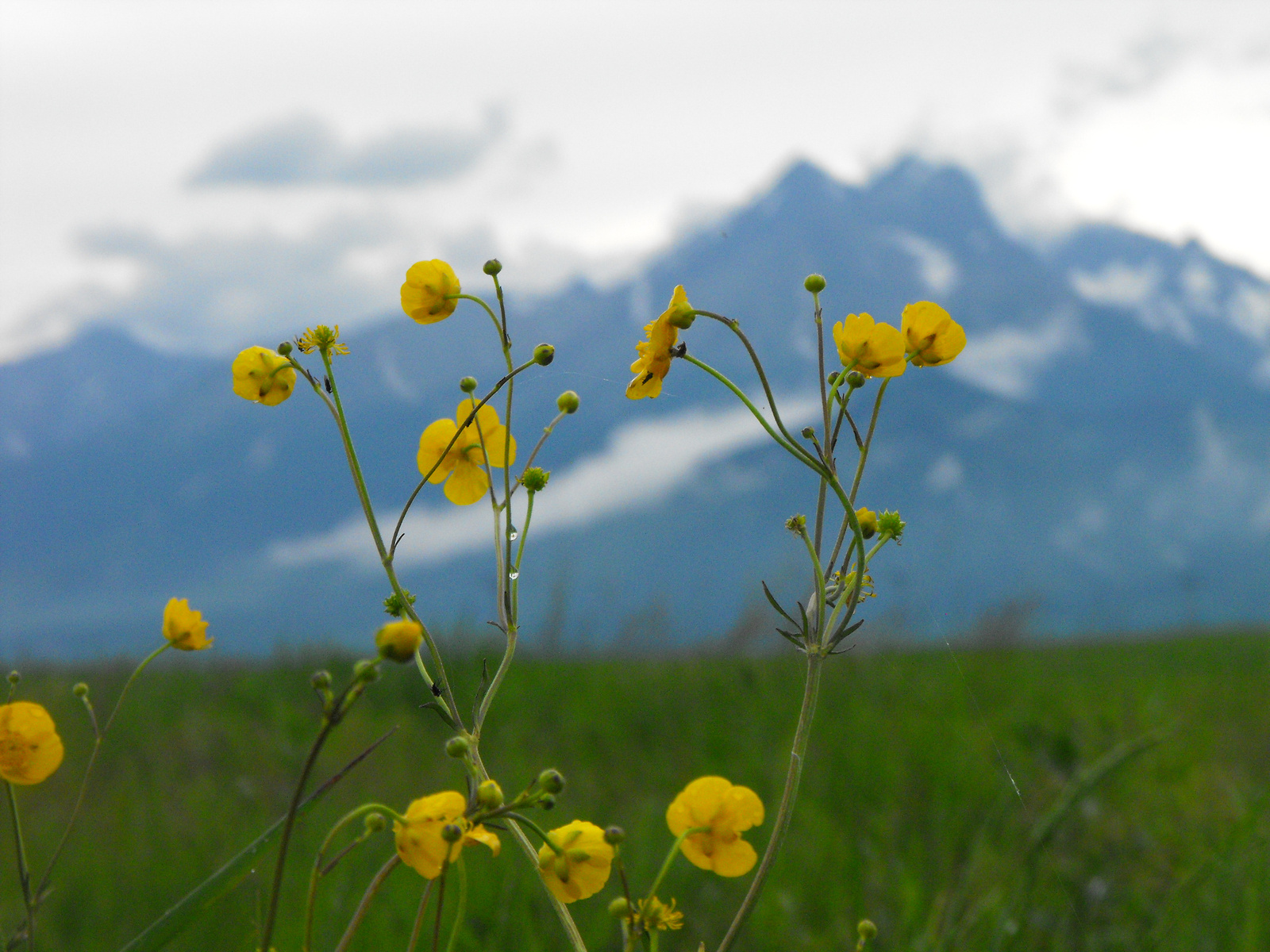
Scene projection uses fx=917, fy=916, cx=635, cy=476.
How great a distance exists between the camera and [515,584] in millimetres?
1006

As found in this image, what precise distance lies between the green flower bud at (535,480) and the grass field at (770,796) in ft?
1.68

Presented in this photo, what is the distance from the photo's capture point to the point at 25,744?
864mm

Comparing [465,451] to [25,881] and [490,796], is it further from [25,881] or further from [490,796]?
[25,881]

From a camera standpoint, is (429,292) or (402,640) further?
(429,292)

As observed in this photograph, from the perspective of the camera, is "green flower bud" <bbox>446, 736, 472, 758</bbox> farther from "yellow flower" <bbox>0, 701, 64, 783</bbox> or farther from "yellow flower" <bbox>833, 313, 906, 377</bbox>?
"yellow flower" <bbox>833, 313, 906, 377</bbox>

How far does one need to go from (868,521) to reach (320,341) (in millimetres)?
660

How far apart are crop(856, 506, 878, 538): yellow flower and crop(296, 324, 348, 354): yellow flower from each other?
62 cm

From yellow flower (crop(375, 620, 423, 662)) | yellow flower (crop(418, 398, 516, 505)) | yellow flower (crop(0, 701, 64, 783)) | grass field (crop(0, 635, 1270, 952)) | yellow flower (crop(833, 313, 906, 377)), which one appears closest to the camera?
yellow flower (crop(375, 620, 423, 662))

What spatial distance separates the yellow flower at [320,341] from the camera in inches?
41.7

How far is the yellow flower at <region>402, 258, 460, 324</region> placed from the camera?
1113 mm

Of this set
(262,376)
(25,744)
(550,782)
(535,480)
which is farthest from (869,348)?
(25,744)

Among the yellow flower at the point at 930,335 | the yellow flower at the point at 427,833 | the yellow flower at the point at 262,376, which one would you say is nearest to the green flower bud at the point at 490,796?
the yellow flower at the point at 427,833

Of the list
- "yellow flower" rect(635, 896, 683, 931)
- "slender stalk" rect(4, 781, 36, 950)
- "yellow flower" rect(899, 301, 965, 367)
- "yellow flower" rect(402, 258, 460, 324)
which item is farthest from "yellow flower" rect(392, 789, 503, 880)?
"yellow flower" rect(899, 301, 965, 367)

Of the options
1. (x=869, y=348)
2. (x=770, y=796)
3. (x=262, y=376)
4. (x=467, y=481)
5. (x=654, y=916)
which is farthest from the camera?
(x=770, y=796)
